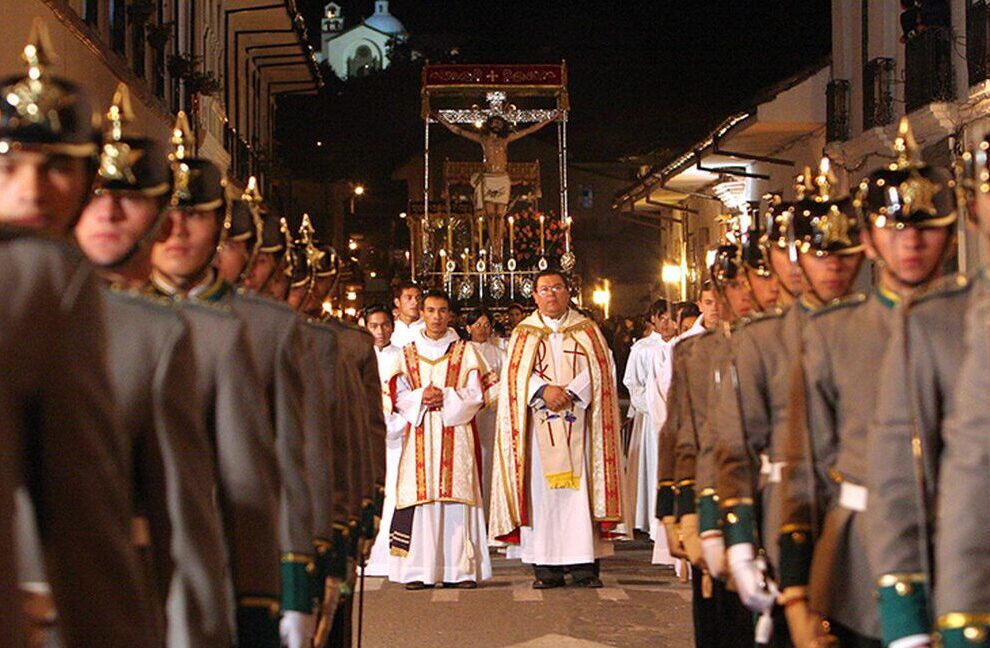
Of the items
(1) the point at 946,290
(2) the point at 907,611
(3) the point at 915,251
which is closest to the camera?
(2) the point at 907,611

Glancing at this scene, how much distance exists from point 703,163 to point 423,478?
19664 millimetres

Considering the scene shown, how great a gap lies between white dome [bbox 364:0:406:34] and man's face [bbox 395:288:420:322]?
89.3m

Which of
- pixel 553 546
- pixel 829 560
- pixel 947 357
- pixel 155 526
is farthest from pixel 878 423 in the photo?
pixel 553 546

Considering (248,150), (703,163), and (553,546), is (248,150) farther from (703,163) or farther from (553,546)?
(553,546)

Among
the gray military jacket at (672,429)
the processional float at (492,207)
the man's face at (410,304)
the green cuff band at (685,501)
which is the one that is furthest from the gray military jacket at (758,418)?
the processional float at (492,207)

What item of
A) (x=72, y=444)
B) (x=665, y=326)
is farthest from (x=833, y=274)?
(x=665, y=326)

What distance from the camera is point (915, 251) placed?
550 cm

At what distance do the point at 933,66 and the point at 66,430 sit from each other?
22.1 metres

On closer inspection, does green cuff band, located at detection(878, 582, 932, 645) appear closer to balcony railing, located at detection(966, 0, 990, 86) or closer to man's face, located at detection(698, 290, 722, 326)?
man's face, located at detection(698, 290, 722, 326)

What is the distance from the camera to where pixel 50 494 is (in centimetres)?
339

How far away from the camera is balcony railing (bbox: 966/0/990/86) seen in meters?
21.8

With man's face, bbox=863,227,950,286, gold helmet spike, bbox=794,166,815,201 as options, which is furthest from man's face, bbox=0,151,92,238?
gold helmet spike, bbox=794,166,815,201

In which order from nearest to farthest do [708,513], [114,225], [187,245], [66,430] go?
[66,430]
[114,225]
[187,245]
[708,513]

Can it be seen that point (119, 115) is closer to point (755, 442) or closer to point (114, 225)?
point (114, 225)
